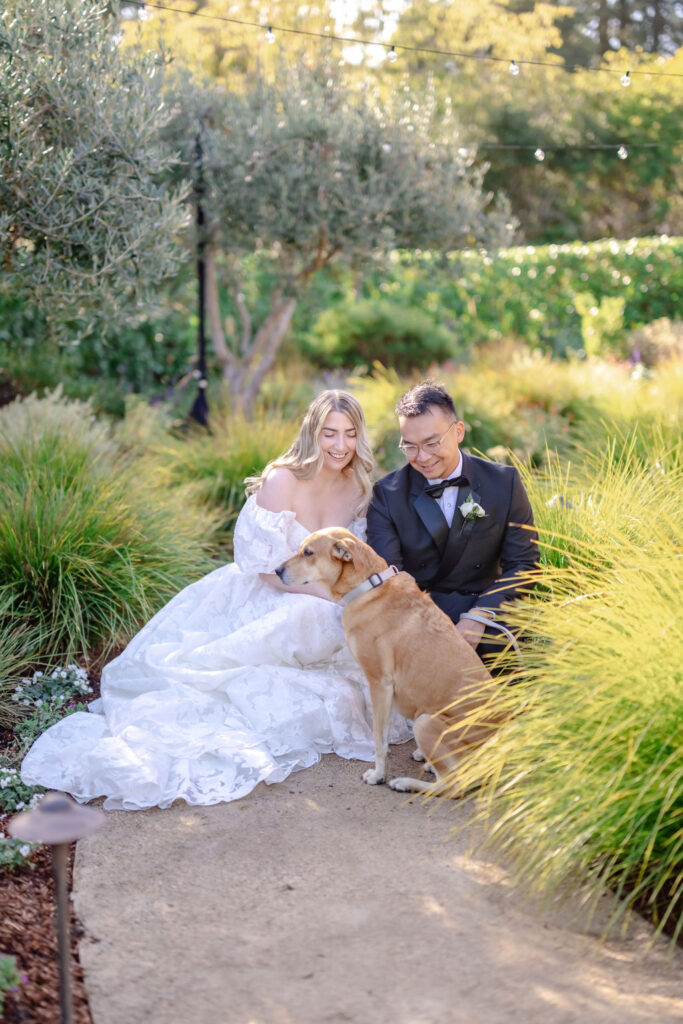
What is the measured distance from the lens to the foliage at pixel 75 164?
5844 millimetres

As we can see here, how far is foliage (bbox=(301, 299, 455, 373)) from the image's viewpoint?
558 inches

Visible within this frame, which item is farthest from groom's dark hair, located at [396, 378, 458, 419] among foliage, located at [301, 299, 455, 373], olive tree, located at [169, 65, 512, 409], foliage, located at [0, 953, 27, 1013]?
foliage, located at [301, 299, 455, 373]

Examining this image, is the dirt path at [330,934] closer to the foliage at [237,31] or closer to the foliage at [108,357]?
the foliage at [108,357]

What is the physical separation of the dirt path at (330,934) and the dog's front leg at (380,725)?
227mm

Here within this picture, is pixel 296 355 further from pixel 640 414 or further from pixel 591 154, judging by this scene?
pixel 591 154

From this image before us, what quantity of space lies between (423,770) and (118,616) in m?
2.26

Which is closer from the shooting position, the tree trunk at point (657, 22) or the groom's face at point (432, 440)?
the groom's face at point (432, 440)

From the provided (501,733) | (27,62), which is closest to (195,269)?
(27,62)

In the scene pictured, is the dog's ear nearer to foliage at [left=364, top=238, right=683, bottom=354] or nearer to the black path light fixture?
the black path light fixture

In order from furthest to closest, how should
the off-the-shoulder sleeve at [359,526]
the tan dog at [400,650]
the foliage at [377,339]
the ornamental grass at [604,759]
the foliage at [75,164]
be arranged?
→ the foliage at [377,339] → the foliage at [75,164] → the off-the-shoulder sleeve at [359,526] → the tan dog at [400,650] → the ornamental grass at [604,759]

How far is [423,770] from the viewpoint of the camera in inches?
171

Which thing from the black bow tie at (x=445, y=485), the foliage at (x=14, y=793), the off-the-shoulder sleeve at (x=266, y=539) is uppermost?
the black bow tie at (x=445, y=485)

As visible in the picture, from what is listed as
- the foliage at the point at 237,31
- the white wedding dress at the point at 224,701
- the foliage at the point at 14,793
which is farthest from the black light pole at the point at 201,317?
the foliage at the point at 14,793

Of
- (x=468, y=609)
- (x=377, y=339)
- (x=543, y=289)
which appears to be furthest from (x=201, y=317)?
(x=543, y=289)
